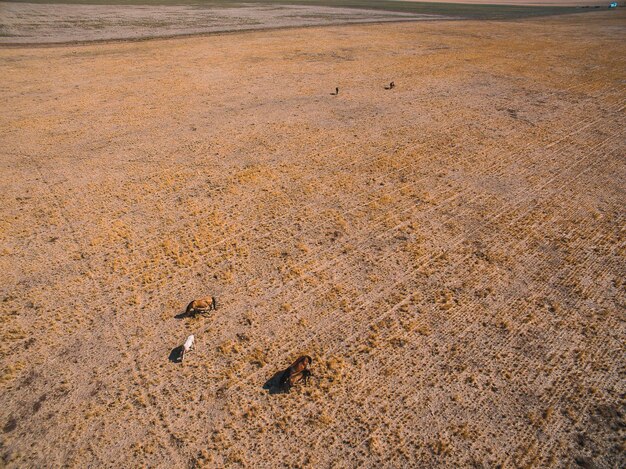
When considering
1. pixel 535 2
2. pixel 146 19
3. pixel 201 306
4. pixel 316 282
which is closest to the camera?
pixel 201 306

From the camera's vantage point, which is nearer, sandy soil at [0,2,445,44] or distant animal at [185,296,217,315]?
distant animal at [185,296,217,315]

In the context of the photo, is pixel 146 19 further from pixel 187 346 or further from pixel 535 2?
pixel 535 2

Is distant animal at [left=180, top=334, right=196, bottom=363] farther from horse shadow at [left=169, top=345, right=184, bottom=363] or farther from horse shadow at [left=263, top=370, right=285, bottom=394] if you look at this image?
horse shadow at [left=263, top=370, right=285, bottom=394]

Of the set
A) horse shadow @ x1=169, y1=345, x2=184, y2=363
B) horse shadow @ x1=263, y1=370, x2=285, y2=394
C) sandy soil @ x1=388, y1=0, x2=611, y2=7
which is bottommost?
horse shadow @ x1=169, y1=345, x2=184, y2=363

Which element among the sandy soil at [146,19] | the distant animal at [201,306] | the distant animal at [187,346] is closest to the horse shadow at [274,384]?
the distant animal at [187,346]

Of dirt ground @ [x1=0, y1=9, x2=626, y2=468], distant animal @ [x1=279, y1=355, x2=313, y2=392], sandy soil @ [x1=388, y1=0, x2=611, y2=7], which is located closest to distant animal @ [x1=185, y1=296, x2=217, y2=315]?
dirt ground @ [x1=0, y1=9, x2=626, y2=468]

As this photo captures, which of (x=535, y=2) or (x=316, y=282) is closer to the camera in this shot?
(x=316, y=282)

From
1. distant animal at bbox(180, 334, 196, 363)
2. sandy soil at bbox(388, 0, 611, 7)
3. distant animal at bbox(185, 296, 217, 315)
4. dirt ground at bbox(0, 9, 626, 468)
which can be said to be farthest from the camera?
sandy soil at bbox(388, 0, 611, 7)

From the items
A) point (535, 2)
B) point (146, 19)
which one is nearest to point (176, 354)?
point (146, 19)
